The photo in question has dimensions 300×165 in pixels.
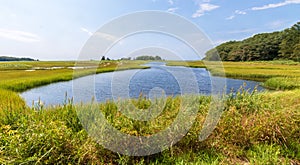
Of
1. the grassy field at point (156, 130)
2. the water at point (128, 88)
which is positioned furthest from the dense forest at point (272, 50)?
the grassy field at point (156, 130)

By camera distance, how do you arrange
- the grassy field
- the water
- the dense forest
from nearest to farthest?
the grassy field < the water < the dense forest

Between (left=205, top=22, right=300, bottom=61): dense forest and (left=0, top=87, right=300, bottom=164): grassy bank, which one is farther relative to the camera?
(left=205, top=22, right=300, bottom=61): dense forest

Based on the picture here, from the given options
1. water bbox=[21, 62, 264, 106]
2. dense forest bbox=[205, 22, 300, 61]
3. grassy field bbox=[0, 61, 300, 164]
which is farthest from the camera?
dense forest bbox=[205, 22, 300, 61]

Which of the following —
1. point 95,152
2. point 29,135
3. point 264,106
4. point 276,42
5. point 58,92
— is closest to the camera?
point 29,135

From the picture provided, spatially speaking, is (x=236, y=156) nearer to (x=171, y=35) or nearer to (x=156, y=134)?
(x=156, y=134)

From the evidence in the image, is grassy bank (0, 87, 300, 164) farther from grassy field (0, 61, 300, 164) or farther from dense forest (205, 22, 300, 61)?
dense forest (205, 22, 300, 61)

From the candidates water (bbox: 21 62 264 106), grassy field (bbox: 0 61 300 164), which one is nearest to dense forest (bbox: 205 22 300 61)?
water (bbox: 21 62 264 106)

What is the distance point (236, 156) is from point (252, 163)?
0.37 m

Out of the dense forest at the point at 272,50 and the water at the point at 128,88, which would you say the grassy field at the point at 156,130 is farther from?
the dense forest at the point at 272,50

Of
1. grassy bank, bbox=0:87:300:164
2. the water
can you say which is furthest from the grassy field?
the water

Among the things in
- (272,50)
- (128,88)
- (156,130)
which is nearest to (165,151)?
(156,130)

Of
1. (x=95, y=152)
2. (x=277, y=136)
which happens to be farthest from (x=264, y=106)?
(x=95, y=152)

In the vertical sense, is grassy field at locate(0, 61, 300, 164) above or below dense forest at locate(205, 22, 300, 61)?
below

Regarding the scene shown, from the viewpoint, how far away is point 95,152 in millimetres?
2799
